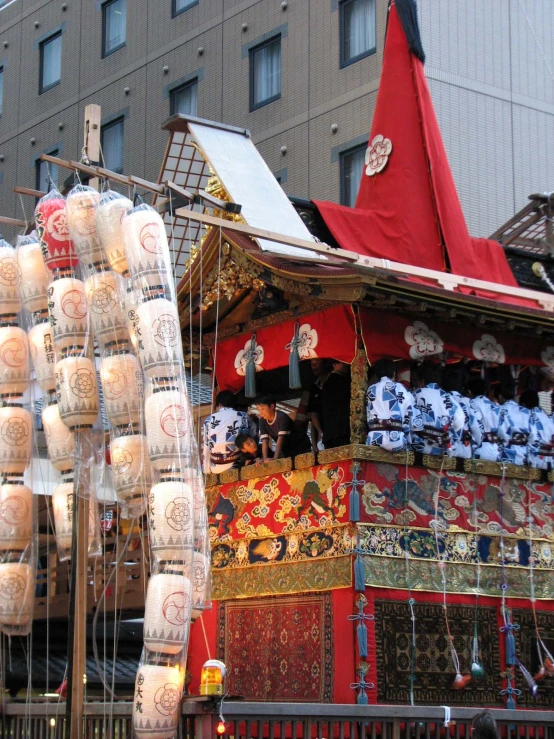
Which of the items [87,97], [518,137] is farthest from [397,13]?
[87,97]

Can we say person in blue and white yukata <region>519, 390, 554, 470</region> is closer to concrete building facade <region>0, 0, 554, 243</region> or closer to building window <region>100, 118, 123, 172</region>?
concrete building facade <region>0, 0, 554, 243</region>

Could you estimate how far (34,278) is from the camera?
10.9 m

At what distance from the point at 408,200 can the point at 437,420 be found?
3184mm

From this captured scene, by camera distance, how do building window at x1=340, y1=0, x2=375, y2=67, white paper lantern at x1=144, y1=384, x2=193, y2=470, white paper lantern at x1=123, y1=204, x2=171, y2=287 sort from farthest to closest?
building window at x1=340, y1=0, x2=375, y2=67 → white paper lantern at x1=123, y1=204, x2=171, y2=287 → white paper lantern at x1=144, y1=384, x2=193, y2=470

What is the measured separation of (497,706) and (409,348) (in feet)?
11.2

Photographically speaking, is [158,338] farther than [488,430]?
No

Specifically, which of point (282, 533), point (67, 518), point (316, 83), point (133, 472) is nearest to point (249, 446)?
point (282, 533)

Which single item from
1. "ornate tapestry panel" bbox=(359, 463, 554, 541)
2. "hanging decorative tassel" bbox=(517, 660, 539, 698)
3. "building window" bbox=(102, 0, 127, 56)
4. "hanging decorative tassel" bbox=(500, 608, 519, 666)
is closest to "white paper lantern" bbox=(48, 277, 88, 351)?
"ornate tapestry panel" bbox=(359, 463, 554, 541)

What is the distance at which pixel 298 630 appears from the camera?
11.8 metres

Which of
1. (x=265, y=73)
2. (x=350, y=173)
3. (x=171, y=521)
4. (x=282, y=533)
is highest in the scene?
(x=265, y=73)

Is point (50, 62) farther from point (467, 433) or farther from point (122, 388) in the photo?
point (122, 388)

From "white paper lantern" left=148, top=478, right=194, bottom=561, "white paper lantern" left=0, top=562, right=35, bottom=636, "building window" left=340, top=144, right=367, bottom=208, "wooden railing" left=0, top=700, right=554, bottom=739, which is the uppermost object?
"building window" left=340, top=144, right=367, bottom=208

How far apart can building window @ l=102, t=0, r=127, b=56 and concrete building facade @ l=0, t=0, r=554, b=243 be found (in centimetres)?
3

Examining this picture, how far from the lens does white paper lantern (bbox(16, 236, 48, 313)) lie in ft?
35.8
